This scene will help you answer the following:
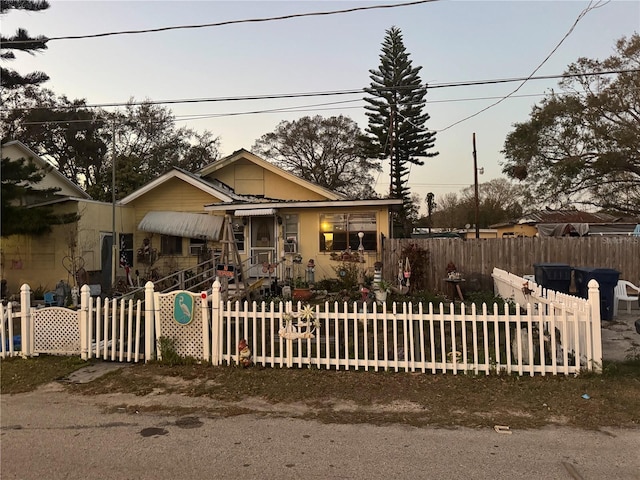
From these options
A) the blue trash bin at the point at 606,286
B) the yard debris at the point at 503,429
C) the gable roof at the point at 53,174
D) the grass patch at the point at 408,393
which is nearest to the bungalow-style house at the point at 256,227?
the gable roof at the point at 53,174

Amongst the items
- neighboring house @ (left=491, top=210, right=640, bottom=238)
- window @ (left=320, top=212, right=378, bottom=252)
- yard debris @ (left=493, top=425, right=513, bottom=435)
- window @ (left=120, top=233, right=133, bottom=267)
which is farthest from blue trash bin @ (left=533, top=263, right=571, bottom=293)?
neighboring house @ (left=491, top=210, right=640, bottom=238)

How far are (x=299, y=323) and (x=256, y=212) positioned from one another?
828 cm

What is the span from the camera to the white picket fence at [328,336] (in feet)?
18.1

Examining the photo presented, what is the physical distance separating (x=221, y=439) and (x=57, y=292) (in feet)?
33.5

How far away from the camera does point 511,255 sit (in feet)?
43.1

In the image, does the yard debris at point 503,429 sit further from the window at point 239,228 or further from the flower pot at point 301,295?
the window at point 239,228

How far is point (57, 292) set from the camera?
12023 millimetres

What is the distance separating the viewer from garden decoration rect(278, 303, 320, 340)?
595cm

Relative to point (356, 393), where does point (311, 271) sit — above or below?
above

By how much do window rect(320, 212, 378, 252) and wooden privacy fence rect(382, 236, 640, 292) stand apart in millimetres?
631

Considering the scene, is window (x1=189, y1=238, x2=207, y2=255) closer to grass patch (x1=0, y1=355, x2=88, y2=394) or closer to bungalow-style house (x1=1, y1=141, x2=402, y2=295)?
bungalow-style house (x1=1, y1=141, x2=402, y2=295)

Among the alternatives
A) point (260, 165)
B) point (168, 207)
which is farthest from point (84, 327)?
point (260, 165)

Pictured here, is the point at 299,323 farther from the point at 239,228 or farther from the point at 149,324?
the point at 239,228

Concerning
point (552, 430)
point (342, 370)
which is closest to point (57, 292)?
point (342, 370)
